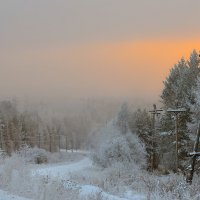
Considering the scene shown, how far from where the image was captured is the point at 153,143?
54.7 meters

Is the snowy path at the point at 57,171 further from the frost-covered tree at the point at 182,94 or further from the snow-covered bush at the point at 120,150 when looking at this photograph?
the frost-covered tree at the point at 182,94

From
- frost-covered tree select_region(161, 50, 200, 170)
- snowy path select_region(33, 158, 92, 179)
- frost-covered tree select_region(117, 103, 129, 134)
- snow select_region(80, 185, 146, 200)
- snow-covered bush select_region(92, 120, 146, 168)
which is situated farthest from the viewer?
frost-covered tree select_region(117, 103, 129, 134)

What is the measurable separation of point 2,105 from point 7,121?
18.4 meters

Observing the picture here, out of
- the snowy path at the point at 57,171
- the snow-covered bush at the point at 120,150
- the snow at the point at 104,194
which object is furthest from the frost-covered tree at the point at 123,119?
the snow at the point at 104,194

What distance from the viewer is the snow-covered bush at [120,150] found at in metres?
51.3

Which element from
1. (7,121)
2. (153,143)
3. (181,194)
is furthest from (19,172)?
(7,121)

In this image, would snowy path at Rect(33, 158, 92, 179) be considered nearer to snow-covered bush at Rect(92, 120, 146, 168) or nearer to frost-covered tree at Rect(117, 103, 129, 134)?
snow-covered bush at Rect(92, 120, 146, 168)

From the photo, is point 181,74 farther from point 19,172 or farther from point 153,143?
point 19,172

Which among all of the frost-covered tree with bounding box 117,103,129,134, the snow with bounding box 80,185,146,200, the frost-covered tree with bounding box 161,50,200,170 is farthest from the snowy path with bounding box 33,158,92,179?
the frost-covered tree with bounding box 161,50,200,170

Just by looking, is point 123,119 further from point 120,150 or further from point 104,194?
point 104,194

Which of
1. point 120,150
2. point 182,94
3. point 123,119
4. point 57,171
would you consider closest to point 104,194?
point 57,171

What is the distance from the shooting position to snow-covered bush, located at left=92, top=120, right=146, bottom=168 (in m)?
51.3

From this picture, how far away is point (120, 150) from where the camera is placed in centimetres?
5188

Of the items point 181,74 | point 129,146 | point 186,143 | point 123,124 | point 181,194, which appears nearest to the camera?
point 181,194
